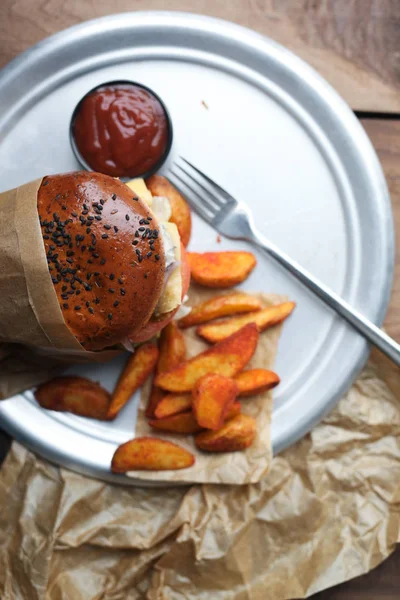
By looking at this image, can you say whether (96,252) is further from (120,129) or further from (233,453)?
(233,453)

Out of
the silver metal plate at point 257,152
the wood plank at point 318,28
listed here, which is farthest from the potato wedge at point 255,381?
the wood plank at point 318,28

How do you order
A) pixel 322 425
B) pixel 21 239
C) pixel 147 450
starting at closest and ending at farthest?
1. pixel 21 239
2. pixel 147 450
3. pixel 322 425

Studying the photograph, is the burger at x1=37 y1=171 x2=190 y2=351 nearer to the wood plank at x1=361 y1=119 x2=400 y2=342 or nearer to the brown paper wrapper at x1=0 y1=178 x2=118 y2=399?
the brown paper wrapper at x1=0 y1=178 x2=118 y2=399

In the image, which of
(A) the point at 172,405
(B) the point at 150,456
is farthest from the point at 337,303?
(B) the point at 150,456

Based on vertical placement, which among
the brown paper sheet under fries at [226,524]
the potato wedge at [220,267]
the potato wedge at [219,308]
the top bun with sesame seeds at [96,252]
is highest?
the top bun with sesame seeds at [96,252]

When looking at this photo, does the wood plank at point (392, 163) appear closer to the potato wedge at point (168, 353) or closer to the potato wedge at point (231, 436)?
the potato wedge at point (231, 436)

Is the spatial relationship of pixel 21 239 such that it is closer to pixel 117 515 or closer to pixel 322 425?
pixel 117 515

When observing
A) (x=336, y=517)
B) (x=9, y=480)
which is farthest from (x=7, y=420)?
(x=336, y=517)
